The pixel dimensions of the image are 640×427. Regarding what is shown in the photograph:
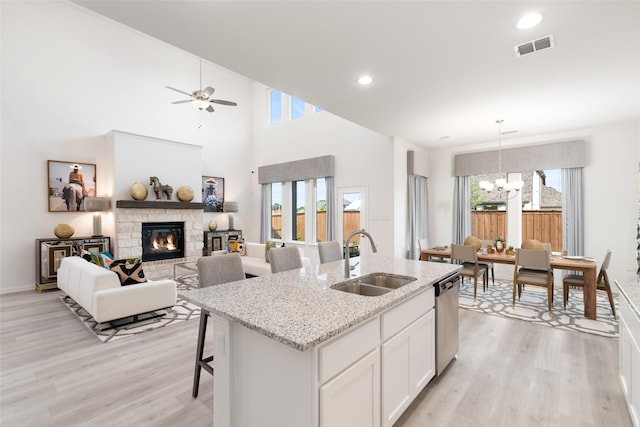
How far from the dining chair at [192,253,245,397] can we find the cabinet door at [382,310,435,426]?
1.23 metres

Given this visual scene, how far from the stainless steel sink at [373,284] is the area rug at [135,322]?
259 cm

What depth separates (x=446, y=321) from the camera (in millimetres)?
2434

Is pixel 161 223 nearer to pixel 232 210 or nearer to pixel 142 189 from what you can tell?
pixel 142 189

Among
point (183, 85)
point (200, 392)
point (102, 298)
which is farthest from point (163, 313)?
point (183, 85)

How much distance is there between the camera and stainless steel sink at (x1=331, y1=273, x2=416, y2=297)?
216cm

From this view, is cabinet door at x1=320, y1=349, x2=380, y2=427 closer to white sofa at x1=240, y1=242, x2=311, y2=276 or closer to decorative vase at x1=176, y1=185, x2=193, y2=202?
white sofa at x1=240, y1=242, x2=311, y2=276

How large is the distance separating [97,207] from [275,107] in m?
4.84

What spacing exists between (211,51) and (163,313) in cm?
330

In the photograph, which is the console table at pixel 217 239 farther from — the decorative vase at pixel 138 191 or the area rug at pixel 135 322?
the area rug at pixel 135 322

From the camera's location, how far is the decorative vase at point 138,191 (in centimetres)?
583

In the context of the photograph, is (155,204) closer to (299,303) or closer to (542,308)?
(299,303)

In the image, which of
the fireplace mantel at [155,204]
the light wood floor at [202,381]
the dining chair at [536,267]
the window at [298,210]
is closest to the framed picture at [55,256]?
the fireplace mantel at [155,204]

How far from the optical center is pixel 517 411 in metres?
2.01

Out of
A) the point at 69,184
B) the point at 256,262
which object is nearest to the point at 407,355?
the point at 256,262
